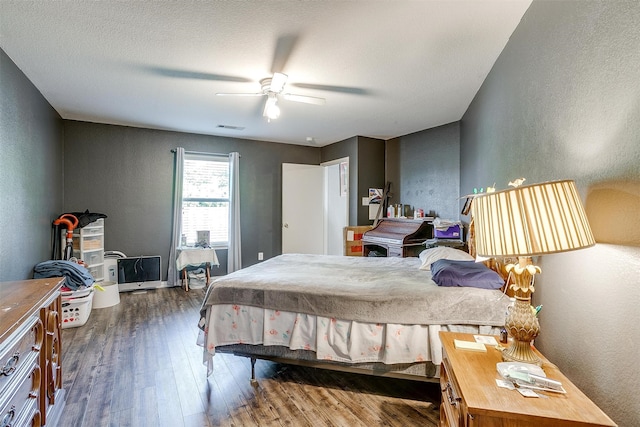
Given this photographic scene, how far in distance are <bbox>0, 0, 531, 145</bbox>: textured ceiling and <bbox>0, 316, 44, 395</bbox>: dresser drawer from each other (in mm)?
1811

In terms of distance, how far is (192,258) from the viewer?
189 inches

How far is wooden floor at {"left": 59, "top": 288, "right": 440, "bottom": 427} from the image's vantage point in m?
1.90

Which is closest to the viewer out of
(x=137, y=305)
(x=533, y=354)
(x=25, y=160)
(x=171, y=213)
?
(x=533, y=354)

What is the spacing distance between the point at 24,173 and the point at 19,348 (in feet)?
7.85

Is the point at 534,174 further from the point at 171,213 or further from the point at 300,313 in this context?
the point at 171,213

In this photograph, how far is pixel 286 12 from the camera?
1.95m

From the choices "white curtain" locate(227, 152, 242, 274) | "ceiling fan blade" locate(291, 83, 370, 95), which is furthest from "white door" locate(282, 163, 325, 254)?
"ceiling fan blade" locate(291, 83, 370, 95)

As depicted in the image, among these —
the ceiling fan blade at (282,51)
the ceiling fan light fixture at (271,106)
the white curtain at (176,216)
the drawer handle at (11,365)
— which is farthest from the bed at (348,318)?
the white curtain at (176,216)

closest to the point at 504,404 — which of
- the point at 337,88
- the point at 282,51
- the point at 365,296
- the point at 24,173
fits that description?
the point at 365,296

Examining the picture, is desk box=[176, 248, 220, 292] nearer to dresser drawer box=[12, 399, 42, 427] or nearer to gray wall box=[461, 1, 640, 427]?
dresser drawer box=[12, 399, 42, 427]

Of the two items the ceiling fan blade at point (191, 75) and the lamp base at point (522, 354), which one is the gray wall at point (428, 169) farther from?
the lamp base at point (522, 354)

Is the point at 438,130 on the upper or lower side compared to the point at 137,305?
upper

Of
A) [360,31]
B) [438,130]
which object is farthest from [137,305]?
[438,130]

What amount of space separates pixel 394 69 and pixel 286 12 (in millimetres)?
1141
